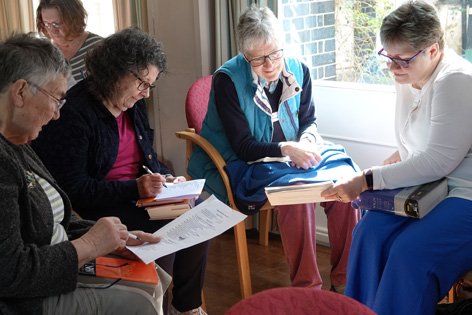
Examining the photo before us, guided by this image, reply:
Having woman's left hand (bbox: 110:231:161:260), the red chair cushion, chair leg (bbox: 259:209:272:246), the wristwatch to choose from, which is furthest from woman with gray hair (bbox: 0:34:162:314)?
chair leg (bbox: 259:209:272:246)

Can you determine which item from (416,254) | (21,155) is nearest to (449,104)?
(416,254)

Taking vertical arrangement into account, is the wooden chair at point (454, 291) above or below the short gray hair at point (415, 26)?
below

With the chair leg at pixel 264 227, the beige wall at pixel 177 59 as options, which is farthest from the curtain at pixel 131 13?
the chair leg at pixel 264 227

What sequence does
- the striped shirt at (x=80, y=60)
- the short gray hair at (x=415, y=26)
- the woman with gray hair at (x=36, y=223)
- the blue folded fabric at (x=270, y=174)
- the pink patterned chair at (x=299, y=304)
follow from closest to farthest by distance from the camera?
the pink patterned chair at (x=299, y=304) → the woman with gray hair at (x=36, y=223) → the short gray hair at (x=415, y=26) → the blue folded fabric at (x=270, y=174) → the striped shirt at (x=80, y=60)

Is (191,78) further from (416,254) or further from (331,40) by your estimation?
(416,254)

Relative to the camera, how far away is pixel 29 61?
1.53 meters

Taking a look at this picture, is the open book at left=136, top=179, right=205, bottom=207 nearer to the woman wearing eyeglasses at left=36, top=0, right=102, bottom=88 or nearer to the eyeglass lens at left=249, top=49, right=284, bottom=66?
the eyeglass lens at left=249, top=49, right=284, bottom=66

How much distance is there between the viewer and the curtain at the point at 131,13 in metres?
3.72

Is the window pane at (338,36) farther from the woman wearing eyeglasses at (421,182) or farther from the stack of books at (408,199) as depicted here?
the stack of books at (408,199)

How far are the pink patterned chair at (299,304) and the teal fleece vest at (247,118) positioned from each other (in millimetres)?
1482

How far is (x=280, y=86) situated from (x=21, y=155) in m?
1.46

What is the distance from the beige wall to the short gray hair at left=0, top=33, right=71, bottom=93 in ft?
6.08

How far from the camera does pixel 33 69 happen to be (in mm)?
1535

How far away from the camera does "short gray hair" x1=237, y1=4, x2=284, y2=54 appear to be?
256 cm
